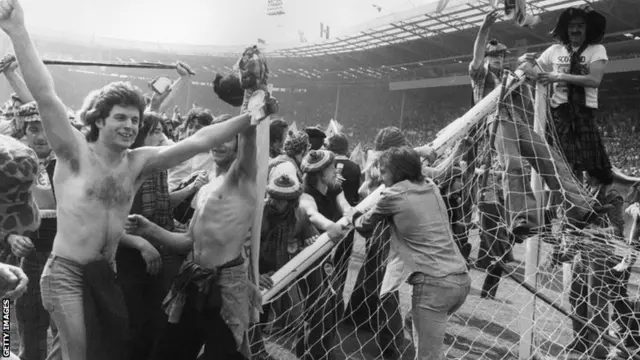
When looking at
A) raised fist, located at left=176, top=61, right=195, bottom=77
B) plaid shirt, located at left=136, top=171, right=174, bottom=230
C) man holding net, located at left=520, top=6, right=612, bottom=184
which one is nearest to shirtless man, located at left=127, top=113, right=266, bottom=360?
plaid shirt, located at left=136, top=171, right=174, bottom=230

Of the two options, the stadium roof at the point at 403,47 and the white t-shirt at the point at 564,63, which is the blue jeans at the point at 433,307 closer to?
the white t-shirt at the point at 564,63

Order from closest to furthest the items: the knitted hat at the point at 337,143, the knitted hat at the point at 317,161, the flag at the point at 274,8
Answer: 1. the knitted hat at the point at 317,161
2. the knitted hat at the point at 337,143
3. the flag at the point at 274,8

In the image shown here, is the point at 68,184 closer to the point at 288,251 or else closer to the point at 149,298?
the point at 149,298

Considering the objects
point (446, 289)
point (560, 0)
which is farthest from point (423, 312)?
point (560, 0)

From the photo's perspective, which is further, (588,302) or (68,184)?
(588,302)

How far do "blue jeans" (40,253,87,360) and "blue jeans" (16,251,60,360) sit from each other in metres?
1.13

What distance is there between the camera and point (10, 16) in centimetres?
209

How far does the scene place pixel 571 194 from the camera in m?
3.65

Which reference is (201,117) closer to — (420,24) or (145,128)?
(145,128)

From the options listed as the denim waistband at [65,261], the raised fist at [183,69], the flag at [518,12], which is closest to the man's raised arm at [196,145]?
the denim waistband at [65,261]

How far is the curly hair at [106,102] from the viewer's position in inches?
93.8

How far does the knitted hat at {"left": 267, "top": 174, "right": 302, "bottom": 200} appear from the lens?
132 inches

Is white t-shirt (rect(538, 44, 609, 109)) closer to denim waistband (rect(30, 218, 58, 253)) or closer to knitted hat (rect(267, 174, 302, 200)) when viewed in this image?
knitted hat (rect(267, 174, 302, 200))

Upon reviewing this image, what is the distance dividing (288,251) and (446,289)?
1306mm
